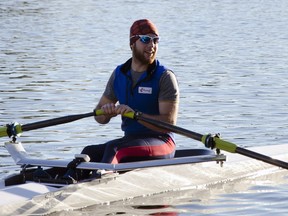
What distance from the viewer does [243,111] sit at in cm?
1886

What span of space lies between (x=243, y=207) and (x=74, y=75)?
1320cm

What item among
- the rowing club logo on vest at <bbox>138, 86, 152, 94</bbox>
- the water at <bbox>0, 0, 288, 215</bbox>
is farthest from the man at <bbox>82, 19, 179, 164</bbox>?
the water at <bbox>0, 0, 288, 215</bbox>

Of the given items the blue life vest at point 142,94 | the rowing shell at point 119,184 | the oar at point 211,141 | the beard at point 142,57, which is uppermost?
the beard at point 142,57

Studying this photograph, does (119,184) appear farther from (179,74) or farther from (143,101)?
(179,74)

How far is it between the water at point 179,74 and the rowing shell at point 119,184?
152 mm

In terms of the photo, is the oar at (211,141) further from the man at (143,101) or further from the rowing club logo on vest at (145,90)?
the rowing club logo on vest at (145,90)

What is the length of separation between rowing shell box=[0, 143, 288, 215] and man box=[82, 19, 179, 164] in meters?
0.23

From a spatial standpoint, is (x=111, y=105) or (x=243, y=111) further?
(x=243, y=111)

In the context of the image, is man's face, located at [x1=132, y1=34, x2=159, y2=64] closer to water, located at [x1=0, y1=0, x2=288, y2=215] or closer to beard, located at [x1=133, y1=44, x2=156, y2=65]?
beard, located at [x1=133, y1=44, x2=156, y2=65]

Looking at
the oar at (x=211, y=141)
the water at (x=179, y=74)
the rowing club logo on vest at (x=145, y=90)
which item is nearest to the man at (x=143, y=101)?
the rowing club logo on vest at (x=145, y=90)

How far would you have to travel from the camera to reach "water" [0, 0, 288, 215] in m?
13.9

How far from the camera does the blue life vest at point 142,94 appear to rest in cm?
1138

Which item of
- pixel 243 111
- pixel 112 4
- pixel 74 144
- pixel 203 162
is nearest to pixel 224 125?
pixel 243 111

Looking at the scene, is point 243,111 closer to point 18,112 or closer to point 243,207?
point 18,112
